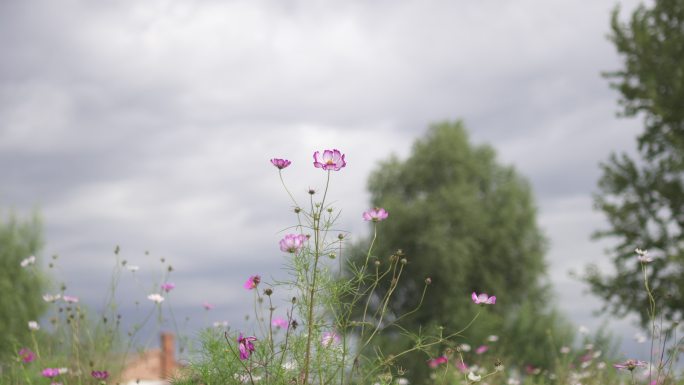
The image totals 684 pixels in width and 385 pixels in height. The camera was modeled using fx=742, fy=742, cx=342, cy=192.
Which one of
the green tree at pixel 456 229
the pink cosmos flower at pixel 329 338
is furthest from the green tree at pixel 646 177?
the pink cosmos flower at pixel 329 338

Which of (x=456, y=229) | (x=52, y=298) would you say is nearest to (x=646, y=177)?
(x=456, y=229)

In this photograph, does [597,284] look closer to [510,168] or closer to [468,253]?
[468,253]

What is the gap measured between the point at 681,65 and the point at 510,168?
34.6 feet

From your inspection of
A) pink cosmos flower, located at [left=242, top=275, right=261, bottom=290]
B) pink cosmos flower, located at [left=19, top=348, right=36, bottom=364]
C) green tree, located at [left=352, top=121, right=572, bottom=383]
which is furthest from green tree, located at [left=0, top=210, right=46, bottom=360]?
pink cosmos flower, located at [left=242, top=275, right=261, bottom=290]

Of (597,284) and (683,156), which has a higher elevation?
(683,156)

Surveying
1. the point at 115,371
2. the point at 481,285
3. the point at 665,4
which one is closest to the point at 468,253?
the point at 481,285

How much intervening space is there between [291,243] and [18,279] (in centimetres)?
1804

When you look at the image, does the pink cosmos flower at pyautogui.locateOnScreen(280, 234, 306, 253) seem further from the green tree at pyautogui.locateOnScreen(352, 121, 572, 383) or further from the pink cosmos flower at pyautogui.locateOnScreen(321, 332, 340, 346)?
the green tree at pyautogui.locateOnScreen(352, 121, 572, 383)

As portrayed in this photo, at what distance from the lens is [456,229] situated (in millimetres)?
24688

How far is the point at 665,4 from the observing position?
1886 cm

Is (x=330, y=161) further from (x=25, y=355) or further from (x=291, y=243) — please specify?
(x=25, y=355)

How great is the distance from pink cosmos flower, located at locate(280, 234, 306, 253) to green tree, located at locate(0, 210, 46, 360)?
52.7 feet

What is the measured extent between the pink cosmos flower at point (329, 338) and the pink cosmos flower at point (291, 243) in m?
0.62

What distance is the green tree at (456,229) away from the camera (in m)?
23.5
